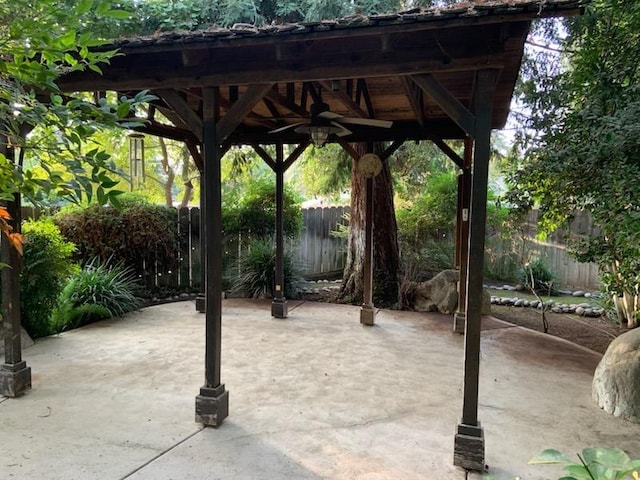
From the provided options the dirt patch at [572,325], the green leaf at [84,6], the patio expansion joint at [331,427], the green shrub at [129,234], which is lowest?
the dirt patch at [572,325]

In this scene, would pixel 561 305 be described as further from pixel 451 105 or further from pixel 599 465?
pixel 599 465

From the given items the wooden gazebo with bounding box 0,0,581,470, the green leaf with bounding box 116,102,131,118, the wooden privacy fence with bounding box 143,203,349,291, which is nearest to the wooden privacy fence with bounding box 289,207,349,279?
the wooden privacy fence with bounding box 143,203,349,291

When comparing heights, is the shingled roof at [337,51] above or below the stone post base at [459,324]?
above

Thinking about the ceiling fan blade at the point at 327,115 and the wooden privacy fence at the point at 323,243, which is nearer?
the ceiling fan blade at the point at 327,115

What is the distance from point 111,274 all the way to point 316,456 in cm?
470

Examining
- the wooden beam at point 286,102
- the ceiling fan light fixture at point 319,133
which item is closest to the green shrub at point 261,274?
the wooden beam at point 286,102

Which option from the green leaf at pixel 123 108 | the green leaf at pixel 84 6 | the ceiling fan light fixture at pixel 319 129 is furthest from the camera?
the ceiling fan light fixture at pixel 319 129

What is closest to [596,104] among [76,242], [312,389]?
[312,389]

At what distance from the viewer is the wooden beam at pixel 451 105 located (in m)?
2.59

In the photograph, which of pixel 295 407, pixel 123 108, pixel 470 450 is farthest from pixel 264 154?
pixel 123 108

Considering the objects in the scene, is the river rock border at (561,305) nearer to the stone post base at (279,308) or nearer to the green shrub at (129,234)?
the stone post base at (279,308)

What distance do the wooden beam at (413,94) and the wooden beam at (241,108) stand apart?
1202mm

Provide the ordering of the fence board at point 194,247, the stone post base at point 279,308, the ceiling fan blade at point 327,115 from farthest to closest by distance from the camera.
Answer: the fence board at point 194,247
the stone post base at point 279,308
the ceiling fan blade at point 327,115

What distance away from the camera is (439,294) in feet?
22.1
